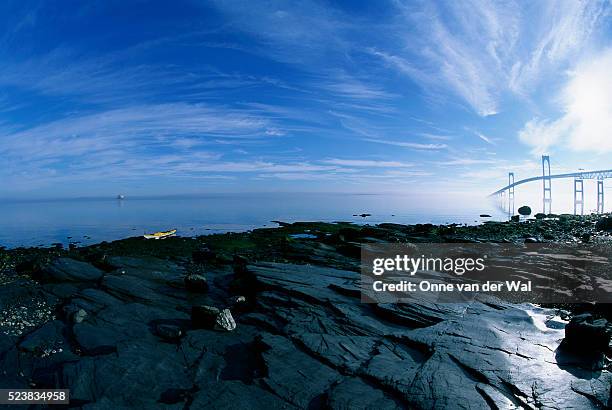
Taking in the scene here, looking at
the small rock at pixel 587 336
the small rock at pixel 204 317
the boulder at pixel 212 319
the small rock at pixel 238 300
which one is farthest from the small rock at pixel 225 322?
the small rock at pixel 587 336

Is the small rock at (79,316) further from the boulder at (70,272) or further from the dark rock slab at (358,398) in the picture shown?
the dark rock slab at (358,398)

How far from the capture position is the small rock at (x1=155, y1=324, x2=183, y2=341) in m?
9.91

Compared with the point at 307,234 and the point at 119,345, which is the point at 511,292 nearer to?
the point at 119,345

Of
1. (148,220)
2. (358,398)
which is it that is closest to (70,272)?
(358,398)

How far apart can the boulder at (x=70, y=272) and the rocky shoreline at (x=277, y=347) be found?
111mm

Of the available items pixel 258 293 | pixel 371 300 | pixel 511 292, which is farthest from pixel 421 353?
pixel 511 292

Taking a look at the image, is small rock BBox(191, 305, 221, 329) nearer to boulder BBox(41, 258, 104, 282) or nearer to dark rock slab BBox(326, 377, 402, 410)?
dark rock slab BBox(326, 377, 402, 410)

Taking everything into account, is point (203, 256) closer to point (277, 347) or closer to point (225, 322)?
point (225, 322)

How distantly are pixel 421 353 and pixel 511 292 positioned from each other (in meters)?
9.32

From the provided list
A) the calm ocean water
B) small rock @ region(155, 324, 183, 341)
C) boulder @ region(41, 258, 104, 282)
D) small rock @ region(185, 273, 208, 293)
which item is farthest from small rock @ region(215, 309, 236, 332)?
the calm ocean water

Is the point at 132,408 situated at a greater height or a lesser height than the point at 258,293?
lesser

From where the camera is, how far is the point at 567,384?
7699 mm

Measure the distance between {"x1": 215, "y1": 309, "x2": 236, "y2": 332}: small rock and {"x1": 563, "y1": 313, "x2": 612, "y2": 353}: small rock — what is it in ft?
31.9

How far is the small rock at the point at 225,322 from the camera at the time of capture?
1034cm
